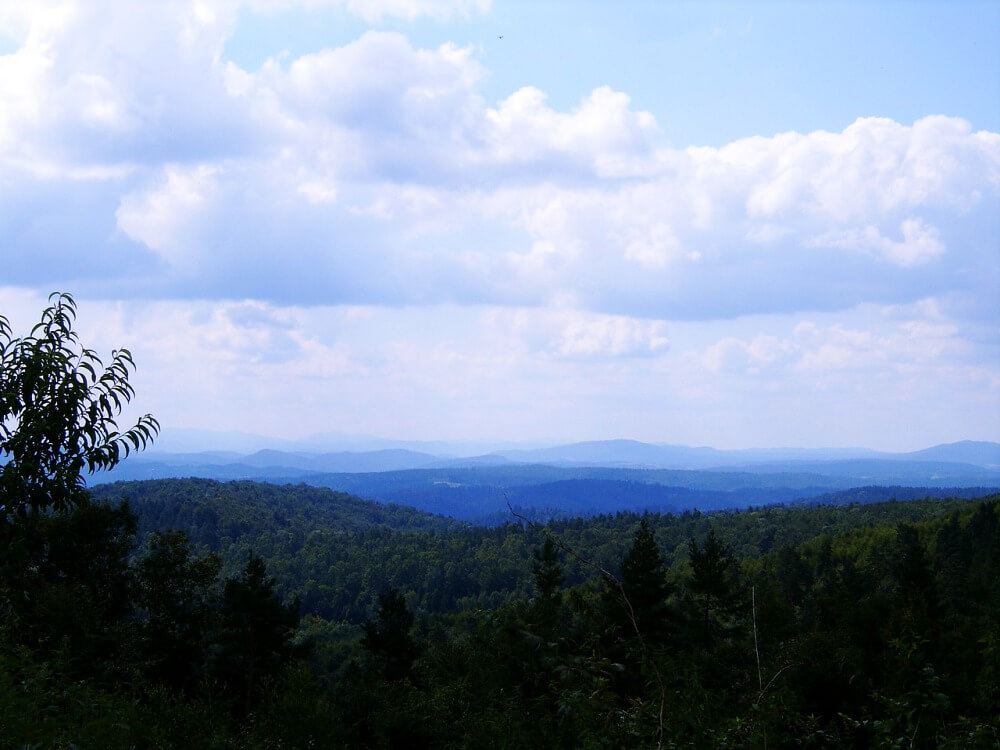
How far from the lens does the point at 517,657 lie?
44.8 feet

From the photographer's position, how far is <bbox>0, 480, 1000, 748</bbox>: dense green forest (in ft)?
22.9

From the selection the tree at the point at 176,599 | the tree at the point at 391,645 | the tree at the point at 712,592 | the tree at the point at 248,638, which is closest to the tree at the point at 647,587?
the tree at the point at 712,592

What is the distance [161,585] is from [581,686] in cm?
3362

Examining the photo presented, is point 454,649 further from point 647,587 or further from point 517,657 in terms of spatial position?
point 517,657

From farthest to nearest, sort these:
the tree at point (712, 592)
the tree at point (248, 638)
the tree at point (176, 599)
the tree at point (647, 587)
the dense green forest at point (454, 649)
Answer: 1. the tree at point (712, 592)
2. the tree at point (176, 599)
3. the tree at point (248, 638)
4. the tree at point (647, 587)
5. the dense green forest at point (454, 649)

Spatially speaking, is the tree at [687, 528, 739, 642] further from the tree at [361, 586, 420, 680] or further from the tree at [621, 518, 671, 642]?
the tree at [361, 586, 420, 680]

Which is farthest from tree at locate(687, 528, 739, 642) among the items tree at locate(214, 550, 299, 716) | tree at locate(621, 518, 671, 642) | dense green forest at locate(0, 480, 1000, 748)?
tree at locate(214, 550, 299, 716)

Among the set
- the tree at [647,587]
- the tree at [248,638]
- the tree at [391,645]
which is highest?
the tree at [647,587]

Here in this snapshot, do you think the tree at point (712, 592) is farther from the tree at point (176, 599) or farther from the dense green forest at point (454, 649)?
the tree at point (176, 599)

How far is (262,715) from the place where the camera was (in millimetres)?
15109

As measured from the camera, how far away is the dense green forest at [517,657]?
697cm

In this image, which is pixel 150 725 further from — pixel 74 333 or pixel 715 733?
pixel 715 733

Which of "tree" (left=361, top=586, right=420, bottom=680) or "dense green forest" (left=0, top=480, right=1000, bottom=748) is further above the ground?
"dense green forest" (left=0, top=480, right=1000, bottom=748)

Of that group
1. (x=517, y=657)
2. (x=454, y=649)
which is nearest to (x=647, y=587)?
(x=454, y=649)
